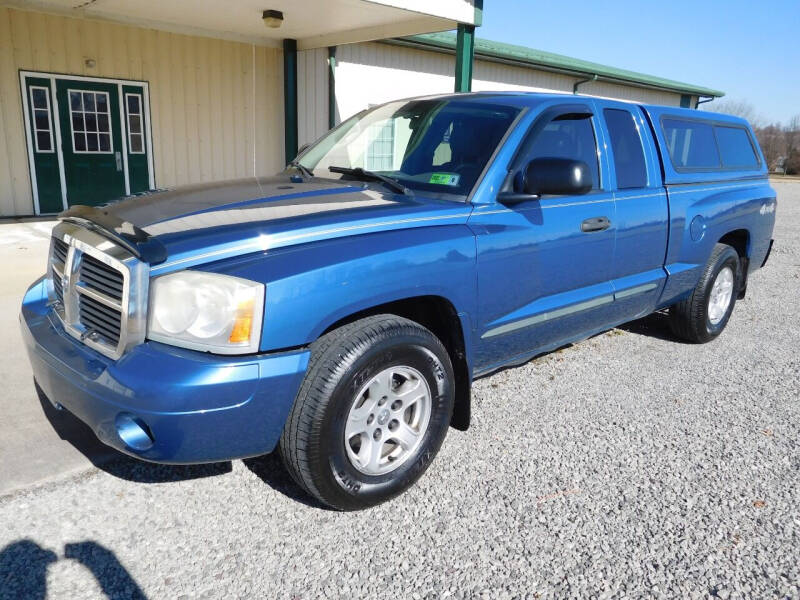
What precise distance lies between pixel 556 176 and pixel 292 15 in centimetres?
777

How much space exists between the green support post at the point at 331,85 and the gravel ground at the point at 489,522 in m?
9.40

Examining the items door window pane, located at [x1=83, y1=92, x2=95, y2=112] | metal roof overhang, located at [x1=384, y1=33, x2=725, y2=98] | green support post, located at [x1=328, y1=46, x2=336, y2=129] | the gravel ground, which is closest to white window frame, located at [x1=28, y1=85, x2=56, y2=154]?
door window pane, located at [x1=83, y1=92, x2=95, y2=112]

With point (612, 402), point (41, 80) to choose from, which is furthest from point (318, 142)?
point (41, 80)

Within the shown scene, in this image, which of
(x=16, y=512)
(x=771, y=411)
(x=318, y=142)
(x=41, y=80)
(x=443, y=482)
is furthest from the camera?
(x=41, y=80)

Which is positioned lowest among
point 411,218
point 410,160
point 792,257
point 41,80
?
point 792,257

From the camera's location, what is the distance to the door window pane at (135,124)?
35.0ft

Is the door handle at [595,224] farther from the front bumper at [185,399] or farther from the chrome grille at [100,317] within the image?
the chrome grille at [100,317]

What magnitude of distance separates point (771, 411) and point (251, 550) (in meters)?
→ 3.28

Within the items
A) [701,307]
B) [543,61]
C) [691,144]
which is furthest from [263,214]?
[543,61]

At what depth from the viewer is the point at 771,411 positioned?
13.1 ft

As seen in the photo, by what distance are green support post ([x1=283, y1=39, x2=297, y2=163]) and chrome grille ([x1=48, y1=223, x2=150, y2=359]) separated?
30.5 ft

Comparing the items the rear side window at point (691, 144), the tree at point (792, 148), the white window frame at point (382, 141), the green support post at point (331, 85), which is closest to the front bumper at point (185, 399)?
the white window frame at point (382, 141)

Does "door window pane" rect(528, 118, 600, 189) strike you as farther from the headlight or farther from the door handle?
the headlight

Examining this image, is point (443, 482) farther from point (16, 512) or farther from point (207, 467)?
point (16, 512)
